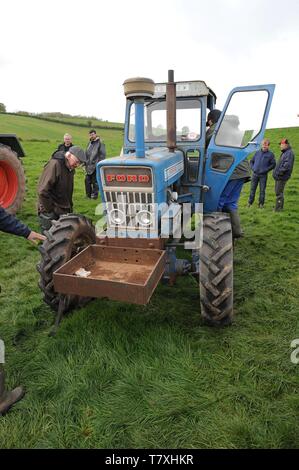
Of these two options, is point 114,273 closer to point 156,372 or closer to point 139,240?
point 139,240

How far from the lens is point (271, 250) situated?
590 centimetres

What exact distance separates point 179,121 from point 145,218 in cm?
197

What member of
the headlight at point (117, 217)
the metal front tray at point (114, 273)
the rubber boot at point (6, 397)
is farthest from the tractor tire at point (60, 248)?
the rubber boot at point (6, 397)

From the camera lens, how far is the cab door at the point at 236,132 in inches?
175

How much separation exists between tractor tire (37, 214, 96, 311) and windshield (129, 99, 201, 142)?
181 cm

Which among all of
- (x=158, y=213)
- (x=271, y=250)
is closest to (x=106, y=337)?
(x=158, y=213)

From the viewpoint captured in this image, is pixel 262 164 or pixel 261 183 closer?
pixel 262 164

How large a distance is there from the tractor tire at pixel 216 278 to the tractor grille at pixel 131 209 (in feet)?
1.97

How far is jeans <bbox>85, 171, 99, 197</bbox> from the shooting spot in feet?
31.1

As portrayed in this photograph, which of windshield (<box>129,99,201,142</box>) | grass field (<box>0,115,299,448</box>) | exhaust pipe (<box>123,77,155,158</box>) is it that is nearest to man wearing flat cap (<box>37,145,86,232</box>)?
windshield (<box>129,99,201,142</box>)

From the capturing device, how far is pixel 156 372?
2.95m

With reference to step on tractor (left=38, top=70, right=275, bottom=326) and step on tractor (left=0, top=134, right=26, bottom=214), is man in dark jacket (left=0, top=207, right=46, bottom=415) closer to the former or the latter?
step on tractor (left=38, top=70, right=275, bottom=326)

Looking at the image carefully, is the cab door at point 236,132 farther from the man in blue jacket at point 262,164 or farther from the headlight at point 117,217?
the man in blue jacket at point 262,164

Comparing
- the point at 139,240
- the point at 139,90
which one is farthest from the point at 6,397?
the point at 139,90
